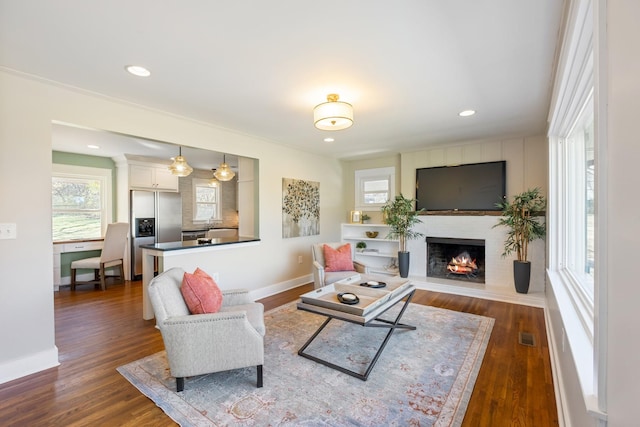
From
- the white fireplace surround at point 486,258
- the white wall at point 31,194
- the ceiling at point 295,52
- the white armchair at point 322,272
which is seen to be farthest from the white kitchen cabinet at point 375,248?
the white wall at point 31,194

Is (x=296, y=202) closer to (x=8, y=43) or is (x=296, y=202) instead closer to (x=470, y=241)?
(x=470, y=241)

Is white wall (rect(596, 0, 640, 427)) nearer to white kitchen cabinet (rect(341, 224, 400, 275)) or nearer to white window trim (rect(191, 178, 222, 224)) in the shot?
white kitchen cabinet (rect(341, 224, 400, 275))

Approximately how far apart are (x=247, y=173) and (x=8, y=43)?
2910 mm

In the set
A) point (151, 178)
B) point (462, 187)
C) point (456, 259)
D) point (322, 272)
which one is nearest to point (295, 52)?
point (322, 272)

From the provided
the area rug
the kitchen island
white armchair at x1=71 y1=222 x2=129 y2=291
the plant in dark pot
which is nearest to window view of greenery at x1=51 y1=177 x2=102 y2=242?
white armchair at x1=71 y1=222 x2=129 y2=291

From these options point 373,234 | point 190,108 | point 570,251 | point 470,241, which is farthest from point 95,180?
point 570,251

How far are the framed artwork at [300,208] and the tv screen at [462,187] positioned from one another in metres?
Result: 1.88

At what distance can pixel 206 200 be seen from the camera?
24.0ft

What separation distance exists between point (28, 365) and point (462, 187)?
221 inches

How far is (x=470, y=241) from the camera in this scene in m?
4.80

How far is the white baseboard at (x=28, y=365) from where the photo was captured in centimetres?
228

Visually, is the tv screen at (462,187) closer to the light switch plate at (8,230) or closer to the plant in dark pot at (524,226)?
the plant in dark pot at (524,226)

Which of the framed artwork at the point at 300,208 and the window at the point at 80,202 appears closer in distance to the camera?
the framed artwork at the point at 300,208

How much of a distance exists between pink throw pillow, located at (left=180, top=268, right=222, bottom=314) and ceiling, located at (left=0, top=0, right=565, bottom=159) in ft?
5.53
